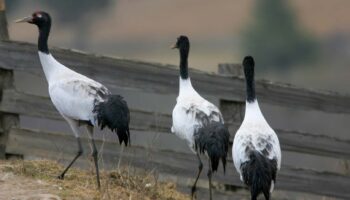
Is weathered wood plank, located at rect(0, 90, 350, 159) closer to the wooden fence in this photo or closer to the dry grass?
the wooden fence

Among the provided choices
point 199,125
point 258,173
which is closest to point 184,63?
point 199,125

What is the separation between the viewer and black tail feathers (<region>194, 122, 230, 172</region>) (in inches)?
484

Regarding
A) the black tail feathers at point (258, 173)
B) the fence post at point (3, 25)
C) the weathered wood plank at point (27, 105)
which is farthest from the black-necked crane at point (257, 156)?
the fence post at point (3, 25)

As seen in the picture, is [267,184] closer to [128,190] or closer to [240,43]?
[128,190]

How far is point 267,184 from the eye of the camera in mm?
11641

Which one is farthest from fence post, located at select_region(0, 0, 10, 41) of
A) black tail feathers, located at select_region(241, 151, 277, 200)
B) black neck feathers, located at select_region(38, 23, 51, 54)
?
black tail feathers, located at select_region(241, 151, 277, 200)

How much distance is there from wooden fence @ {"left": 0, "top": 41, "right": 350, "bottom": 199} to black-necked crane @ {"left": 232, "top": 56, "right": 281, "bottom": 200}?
138 centimetres

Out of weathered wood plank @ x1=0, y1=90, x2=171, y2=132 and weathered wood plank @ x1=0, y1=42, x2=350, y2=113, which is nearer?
weathered wood plank @ x1=0, y1=42, x2=350, y2=113

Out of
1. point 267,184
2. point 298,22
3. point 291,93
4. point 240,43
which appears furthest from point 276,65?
point 267,184

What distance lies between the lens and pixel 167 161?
1373 centimetres

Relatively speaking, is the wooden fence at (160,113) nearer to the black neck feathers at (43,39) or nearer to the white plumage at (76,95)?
the black neck feathers at (43,39)

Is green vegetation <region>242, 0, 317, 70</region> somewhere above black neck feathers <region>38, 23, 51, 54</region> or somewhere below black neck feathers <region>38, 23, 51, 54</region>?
below

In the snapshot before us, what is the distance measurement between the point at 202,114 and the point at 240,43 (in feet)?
72.0

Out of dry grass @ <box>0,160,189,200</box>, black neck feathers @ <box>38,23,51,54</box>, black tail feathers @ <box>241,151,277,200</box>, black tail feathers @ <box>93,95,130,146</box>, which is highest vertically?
black neck feathers @ <box>38,23,51,54</box>
